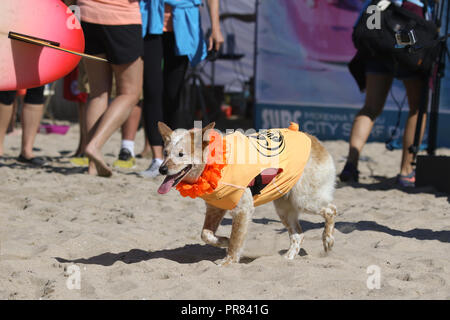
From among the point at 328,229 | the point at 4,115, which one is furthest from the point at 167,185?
the point at 4,115

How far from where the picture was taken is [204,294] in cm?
245

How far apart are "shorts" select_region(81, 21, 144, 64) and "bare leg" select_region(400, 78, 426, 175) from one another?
7.69 ft

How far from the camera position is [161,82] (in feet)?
16.4

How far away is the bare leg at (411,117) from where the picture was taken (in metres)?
5.07

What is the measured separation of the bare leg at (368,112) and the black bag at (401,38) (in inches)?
11.0

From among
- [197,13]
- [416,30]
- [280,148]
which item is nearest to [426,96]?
[416,30]

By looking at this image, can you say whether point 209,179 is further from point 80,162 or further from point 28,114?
point 28,114

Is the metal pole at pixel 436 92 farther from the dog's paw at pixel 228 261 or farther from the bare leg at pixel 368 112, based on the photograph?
the dog's paw at pixel 228 261

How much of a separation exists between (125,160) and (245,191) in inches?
110

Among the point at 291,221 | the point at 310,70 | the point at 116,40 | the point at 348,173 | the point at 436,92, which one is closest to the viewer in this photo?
the point at 291,221

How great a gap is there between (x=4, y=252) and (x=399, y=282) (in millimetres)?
1975

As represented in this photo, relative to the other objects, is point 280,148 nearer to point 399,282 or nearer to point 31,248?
point 399,282

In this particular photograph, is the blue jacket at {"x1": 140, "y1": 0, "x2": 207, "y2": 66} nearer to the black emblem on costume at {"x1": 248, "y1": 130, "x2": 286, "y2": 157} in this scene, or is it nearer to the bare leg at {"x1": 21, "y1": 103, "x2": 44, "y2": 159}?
the bare leg at {"x1": 21, "y1": 103, "x2": 44, "y2": 159}

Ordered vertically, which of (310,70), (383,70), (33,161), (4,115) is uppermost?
(383,70)
